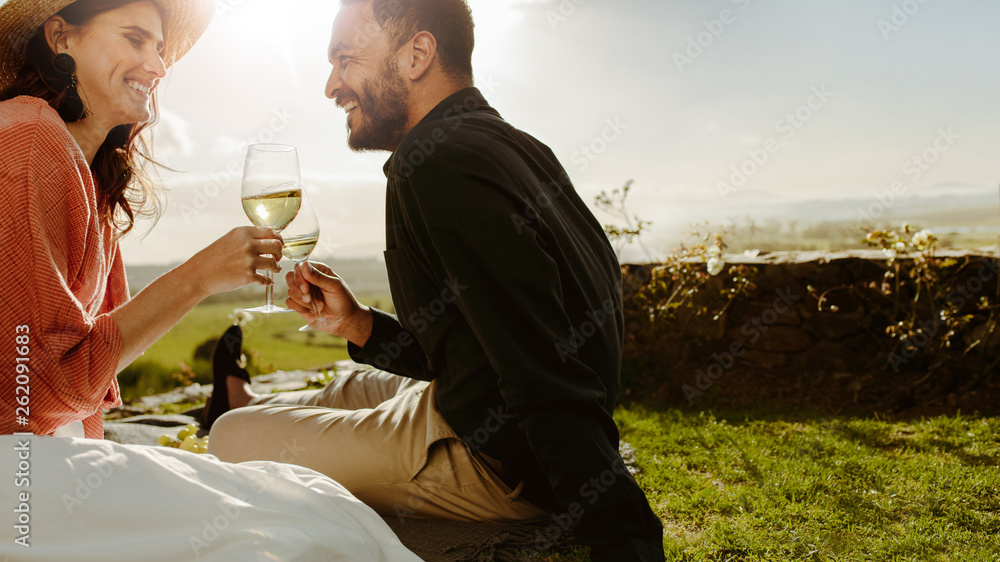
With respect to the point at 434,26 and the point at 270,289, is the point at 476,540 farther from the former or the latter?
the point at 434,26

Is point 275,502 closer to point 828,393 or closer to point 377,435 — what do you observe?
point 377,435

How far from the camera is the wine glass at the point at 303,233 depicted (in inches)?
79.9

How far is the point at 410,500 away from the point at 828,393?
170 inches

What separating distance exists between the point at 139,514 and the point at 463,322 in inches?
36.3

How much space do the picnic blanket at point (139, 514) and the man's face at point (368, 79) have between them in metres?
1.50

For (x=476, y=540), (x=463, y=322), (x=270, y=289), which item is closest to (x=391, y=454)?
(x=476, y=540)

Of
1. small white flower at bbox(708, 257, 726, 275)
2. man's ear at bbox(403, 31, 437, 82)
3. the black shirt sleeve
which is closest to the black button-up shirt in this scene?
the black shirt sleeve

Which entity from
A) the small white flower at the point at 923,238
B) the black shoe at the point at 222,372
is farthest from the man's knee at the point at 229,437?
the small white flower at the point at 923,238

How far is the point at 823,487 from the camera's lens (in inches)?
126

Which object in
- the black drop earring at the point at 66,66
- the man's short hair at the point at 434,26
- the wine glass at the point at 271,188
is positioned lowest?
the wine glass at the point at 271,188

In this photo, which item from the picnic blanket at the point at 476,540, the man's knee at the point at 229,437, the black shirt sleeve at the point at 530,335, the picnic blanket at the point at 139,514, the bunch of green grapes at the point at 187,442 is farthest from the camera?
the bunch of green grapes at the point at 187,442

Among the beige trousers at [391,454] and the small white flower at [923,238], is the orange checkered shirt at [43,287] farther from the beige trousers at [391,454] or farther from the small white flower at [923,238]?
the small white flower at [923,238]

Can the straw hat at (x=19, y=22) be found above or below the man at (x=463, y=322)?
above

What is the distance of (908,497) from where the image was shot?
307 cm
